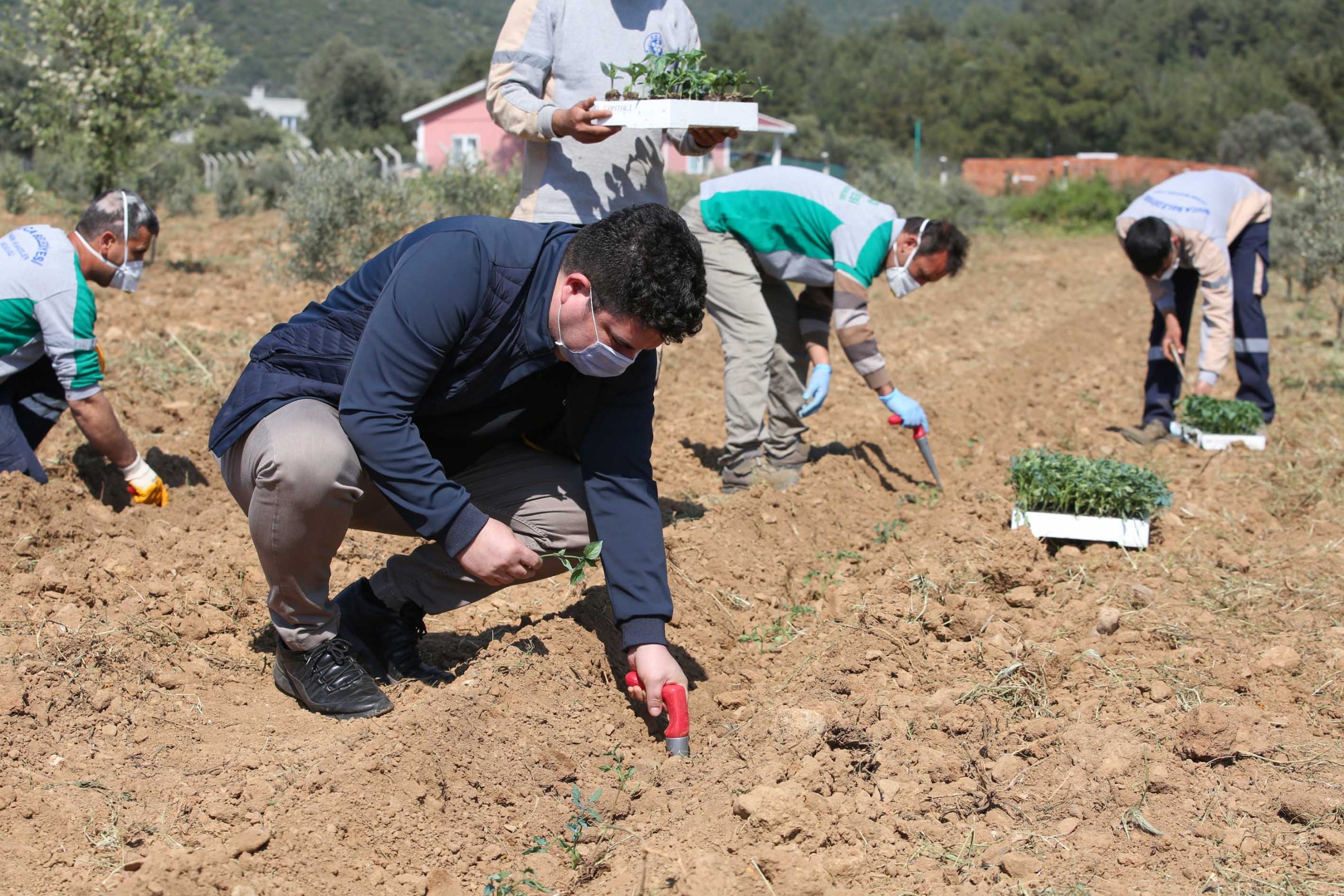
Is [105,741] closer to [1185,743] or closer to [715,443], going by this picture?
[1185,743]

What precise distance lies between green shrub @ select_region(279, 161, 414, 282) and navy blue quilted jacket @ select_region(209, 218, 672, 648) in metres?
6.77

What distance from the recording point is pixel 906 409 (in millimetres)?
4977

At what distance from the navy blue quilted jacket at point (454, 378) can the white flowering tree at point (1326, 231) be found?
8218 mm

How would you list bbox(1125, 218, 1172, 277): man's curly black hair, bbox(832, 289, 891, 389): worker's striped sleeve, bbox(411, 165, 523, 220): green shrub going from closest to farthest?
bbox(832, 289, 891, 389): worker's striped sleeve < bbox(1125, 218, 1172, 277): man's curly black hair < bbox(411, 165, 523, 220): green shrub

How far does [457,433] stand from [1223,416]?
4433 mm

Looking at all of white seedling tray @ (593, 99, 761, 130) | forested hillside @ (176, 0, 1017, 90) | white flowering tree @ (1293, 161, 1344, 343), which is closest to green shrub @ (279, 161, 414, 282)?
white seedling tray @ (593, 99, 761, 130)

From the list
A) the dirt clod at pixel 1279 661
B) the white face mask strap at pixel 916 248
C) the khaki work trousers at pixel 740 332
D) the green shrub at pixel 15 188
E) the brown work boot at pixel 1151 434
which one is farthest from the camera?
the green shrub at pixel 15 188

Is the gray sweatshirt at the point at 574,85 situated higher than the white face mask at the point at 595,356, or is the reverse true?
the gray sweatshirt at the point at 574,85

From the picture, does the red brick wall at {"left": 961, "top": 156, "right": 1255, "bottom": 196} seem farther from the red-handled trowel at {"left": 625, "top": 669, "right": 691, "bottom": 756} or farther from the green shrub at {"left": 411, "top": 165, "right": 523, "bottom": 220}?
the red-handled trowel at {"left": 625, "top": 669, "right": 691, "bottom": 756}

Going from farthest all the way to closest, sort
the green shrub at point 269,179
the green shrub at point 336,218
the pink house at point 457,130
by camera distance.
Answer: the pink house at point 457,130 < the green shrub at point 269,179 < the green shrub at point 336,218

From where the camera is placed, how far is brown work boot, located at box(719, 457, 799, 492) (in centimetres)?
509

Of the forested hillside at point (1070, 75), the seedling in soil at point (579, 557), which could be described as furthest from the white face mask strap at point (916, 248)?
the forested hillside at point (1070, 75)

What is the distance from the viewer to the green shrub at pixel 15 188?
15.8m

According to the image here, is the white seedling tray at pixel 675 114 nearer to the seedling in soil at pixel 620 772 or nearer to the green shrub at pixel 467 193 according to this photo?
the seedling in soil at pixel 620 772
